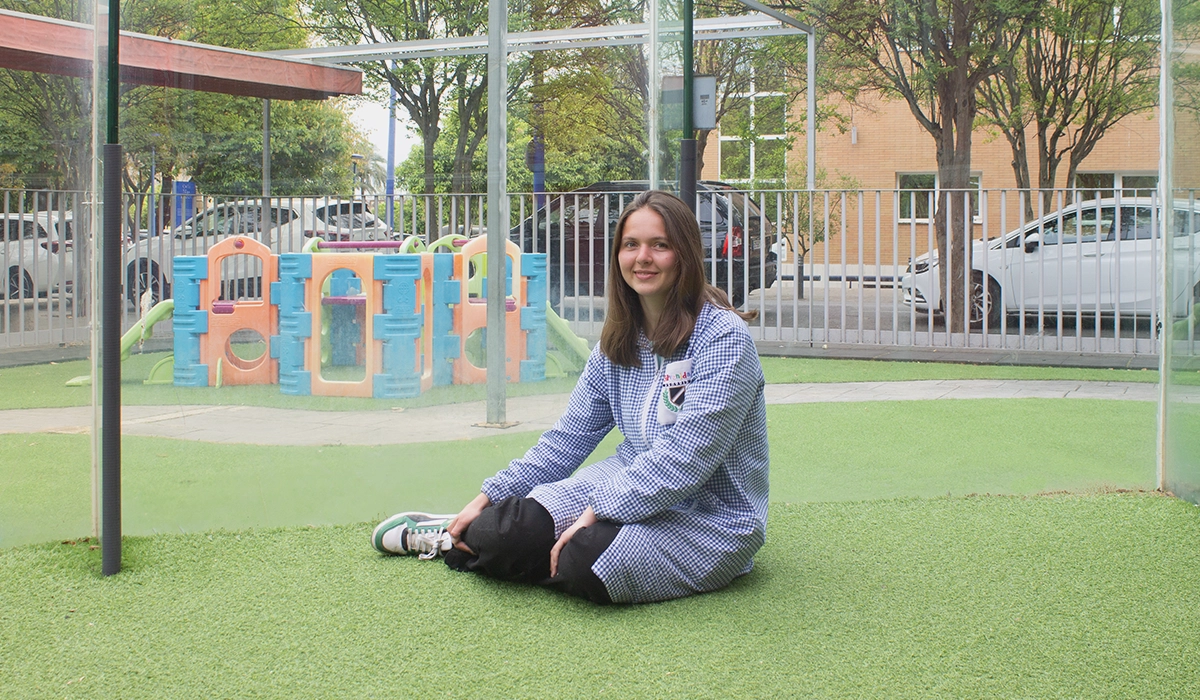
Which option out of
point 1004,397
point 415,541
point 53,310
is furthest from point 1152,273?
point 53,310

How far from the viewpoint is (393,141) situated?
4.03 m

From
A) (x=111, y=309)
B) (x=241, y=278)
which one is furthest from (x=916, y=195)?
(x=111, y=309)

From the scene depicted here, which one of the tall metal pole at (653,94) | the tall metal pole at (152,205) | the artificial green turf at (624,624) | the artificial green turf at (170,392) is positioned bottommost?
the artificial green turf at (624,624)

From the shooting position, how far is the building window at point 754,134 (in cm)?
568

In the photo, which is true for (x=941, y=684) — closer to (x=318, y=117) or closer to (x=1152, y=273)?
(x=318, y=117)

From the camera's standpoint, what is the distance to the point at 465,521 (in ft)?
10.1

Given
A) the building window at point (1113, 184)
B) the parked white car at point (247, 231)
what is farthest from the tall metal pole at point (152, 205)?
the building window at point (1113, 184)

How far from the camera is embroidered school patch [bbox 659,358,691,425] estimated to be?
2932 mm

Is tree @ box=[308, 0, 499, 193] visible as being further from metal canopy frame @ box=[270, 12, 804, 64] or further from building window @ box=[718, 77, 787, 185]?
building window @ box=[718, 77, 787, 185]

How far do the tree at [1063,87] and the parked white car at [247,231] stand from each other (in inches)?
210

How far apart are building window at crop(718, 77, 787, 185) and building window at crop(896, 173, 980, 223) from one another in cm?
152

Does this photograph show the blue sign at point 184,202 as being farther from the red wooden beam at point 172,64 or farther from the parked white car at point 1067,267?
the parked white car at point 1067,267

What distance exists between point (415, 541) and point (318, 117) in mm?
1501

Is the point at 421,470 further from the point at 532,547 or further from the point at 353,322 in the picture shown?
the point at 532,547
